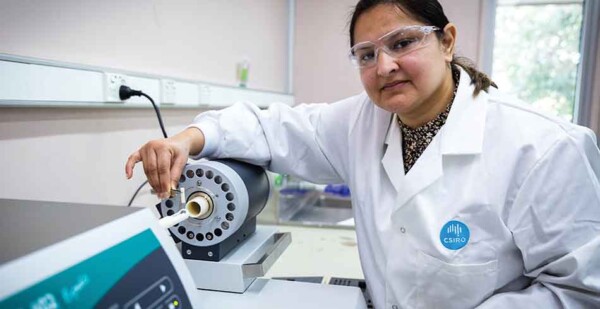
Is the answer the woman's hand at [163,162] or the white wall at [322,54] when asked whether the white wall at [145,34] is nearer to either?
the woman's hand at [163,162]

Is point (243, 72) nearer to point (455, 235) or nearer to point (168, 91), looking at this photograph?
point (168, 91)

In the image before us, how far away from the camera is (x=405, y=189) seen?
33.9 inches

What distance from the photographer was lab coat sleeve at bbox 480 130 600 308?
741mm

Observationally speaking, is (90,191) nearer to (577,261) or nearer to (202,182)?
(202,182)

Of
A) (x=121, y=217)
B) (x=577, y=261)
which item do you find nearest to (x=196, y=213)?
(x=121, y=217)

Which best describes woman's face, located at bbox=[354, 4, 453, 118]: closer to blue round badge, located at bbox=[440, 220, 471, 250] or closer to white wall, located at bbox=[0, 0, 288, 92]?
blue round badge, located at bbox=[440, 220, 471, 250]

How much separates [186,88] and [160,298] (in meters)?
1.01

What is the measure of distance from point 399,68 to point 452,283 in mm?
461

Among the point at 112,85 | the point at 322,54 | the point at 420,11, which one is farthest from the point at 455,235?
the point at 322,54

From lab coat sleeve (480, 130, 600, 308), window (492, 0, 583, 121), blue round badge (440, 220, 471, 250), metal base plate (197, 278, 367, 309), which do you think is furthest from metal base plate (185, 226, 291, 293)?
window (492, 0, 583, 121)

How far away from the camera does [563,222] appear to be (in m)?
0.74

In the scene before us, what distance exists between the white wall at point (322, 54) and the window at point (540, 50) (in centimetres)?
101

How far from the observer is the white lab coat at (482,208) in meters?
0.75

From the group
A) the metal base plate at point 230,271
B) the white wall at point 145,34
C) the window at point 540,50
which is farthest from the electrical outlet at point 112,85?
the window at point 540,50
